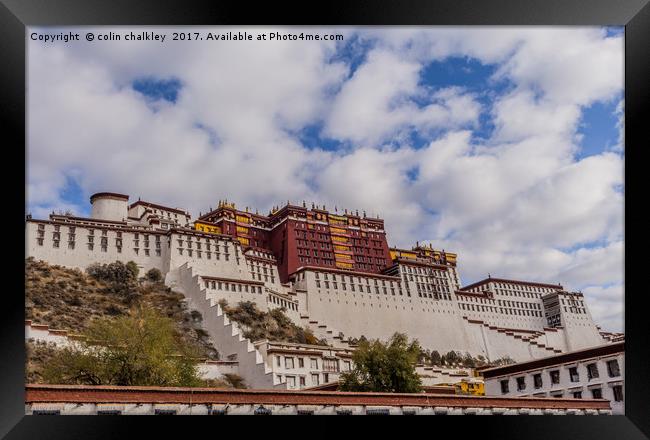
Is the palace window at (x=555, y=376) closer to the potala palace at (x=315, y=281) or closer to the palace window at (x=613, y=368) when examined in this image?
the palace window at (x=613, y=368)

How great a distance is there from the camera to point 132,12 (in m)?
5.69

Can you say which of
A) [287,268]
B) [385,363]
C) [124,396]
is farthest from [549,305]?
[124,396]

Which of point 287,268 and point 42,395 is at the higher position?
point 287,268

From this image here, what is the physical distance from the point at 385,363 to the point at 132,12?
570 inches

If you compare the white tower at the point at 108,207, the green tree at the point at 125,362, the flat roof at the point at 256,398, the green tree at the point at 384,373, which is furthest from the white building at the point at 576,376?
the white tower at the point at 108,207

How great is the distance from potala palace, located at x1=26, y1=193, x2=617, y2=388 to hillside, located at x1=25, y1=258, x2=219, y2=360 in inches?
18.4

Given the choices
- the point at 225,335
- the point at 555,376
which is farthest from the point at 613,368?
the point at 225,335

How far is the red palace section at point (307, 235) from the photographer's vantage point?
32.8 metres

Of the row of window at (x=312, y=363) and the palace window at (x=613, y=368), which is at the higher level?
the row of window at (x=312, y=363)

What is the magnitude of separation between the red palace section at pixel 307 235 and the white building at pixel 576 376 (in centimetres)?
1630

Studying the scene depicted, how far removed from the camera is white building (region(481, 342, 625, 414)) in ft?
51.0

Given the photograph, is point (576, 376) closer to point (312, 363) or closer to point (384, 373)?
point (384, 373)
